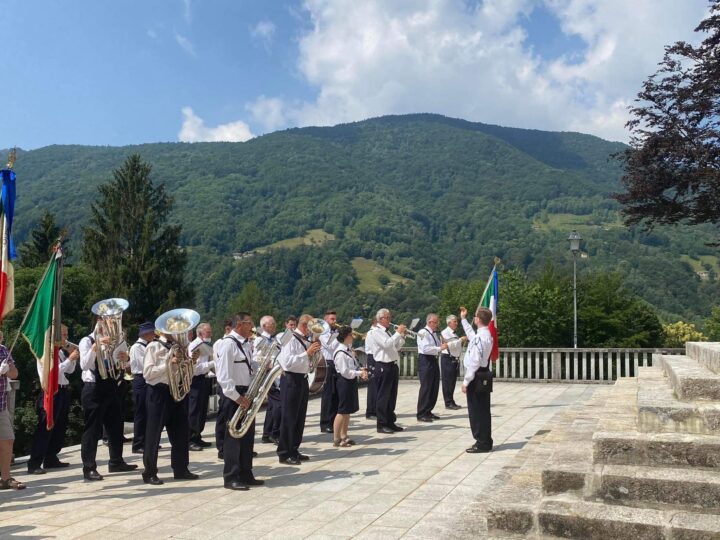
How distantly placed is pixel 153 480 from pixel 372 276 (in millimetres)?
89630

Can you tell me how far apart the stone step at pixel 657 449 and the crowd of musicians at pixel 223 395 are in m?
3.50

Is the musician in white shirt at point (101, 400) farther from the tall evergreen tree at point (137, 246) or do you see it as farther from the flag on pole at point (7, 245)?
the tall evergreen tree at point (137, 246)

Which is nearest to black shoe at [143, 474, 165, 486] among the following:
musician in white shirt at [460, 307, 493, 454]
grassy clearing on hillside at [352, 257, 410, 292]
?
musician in white shirt at [460, 307, 493, 454]

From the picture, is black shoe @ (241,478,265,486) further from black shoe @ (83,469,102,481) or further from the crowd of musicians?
black shoe @ (83,469,102,481)

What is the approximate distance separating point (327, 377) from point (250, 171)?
14981 cm

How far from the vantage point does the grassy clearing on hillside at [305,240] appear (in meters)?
109

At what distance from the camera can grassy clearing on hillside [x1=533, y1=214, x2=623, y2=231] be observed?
11719 centimetres

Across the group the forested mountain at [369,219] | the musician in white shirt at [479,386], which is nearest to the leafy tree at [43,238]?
the forested mountain at [369,219]

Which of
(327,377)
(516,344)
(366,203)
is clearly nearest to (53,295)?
(327,377)

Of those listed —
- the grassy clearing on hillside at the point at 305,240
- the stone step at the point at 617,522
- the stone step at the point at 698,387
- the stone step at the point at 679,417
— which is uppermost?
the grassy clearing on hillside at the point at 305,240

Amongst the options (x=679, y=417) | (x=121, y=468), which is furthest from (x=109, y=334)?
(x=679, y=417)

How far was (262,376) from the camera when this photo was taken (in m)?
7.88

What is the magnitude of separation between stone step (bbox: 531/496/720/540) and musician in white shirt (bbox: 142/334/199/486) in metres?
4.41

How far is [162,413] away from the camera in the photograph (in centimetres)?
767
